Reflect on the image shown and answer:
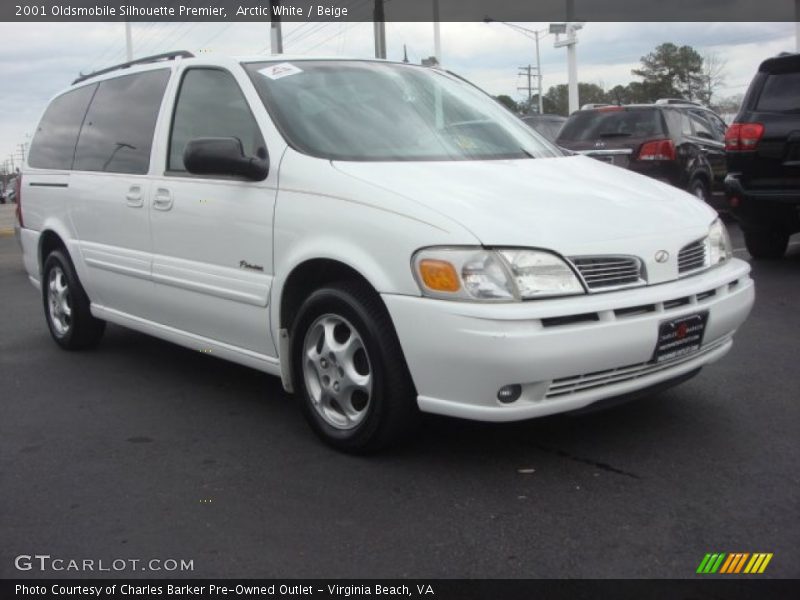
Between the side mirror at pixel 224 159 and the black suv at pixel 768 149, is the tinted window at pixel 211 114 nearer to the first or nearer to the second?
the side mirror at pixel 224 159

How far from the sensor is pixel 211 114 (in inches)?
181

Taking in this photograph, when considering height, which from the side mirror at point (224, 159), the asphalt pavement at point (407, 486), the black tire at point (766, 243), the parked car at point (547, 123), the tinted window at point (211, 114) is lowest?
the asphalt pavement at point (407, 486)

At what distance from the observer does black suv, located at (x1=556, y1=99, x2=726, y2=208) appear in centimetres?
1076

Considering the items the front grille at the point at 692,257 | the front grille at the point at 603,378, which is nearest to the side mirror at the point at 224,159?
the front grille at the point at 603,378

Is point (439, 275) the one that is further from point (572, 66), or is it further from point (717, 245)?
point (572, 66)

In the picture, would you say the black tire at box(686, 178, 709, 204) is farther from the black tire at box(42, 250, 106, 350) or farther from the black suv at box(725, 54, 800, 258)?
the black tire at box(42, 250, 106, 350)

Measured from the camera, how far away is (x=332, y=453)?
12.7ft

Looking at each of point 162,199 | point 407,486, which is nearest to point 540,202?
point 407,486

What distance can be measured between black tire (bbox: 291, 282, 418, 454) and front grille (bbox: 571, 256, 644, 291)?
770 mm

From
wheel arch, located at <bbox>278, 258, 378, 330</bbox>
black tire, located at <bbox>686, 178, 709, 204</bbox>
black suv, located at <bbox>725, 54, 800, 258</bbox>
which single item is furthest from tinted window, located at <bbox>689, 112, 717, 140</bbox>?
wheel arch, located at <bbox>278, 258, 378, 330</bbox>

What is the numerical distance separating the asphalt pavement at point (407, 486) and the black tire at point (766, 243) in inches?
158

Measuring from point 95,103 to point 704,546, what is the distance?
4.62m
